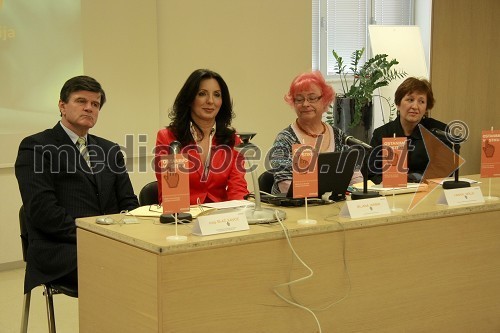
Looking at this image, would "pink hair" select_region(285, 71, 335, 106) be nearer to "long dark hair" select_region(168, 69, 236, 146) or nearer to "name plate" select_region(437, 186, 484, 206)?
"long dark hair" select_region(168, 69, 236, 146)

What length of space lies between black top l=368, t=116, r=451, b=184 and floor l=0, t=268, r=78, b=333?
1733mm

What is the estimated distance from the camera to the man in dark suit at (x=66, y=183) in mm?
2955

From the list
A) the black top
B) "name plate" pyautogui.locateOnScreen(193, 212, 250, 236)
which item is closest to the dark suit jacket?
"name plate" pyautogui.locateOnScreen(193, 212, 250, 236)

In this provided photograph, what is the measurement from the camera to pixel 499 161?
3111 mm

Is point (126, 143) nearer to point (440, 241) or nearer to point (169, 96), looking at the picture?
point (169, 96)

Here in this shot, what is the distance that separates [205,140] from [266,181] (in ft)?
1.21

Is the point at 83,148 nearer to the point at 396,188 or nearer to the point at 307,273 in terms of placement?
the point at 307,273

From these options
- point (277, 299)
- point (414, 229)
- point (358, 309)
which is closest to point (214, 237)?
point (277, 299)

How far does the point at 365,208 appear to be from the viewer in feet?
8.84

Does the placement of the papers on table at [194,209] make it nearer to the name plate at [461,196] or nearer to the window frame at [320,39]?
the name plate at [461,196]

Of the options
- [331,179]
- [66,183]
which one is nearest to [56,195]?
[66,183]

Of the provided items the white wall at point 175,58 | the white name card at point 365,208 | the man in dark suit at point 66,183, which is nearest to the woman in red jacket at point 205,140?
→ the man in dark suit at point 66,183

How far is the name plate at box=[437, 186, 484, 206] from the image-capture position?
9.52 ft

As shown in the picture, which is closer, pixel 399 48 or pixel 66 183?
pixel 66 183
